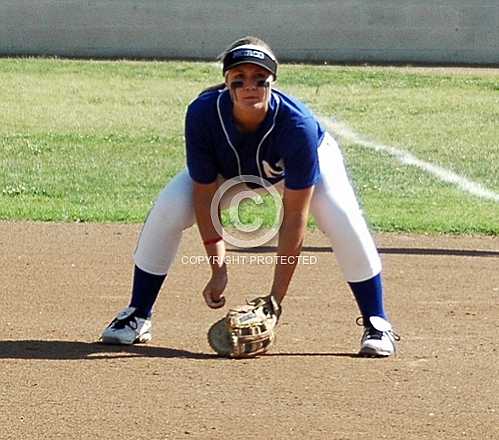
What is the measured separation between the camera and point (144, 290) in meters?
5.90

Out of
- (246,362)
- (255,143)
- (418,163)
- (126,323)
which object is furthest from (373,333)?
(418,163)

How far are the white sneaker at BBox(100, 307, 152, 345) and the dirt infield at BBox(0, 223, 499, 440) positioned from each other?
8 centimetres

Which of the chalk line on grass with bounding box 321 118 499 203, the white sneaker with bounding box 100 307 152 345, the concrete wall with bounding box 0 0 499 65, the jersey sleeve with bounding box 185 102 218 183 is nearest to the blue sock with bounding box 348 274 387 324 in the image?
Result: the jersey sleeve with bounding box 185 102 218 183

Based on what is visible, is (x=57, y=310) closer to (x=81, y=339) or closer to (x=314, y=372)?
(x=81, y=339)

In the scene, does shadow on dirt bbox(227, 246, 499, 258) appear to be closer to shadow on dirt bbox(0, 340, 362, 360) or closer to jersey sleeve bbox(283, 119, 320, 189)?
shadow on dirt bbox(0, 340, 362, 360)

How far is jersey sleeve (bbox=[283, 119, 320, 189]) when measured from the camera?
17.4ft

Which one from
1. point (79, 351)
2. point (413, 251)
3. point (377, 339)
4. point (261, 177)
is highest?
point (261, 177)

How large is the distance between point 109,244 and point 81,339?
110 inches

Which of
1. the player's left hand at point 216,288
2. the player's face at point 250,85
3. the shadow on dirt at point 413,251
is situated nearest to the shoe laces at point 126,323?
the player's left hand at point 216,288

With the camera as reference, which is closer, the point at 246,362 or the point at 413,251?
the point at 246,362

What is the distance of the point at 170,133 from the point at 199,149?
1078 centimetres

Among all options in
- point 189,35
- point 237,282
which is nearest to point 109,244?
point 237,282

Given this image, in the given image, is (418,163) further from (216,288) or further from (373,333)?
(216,288)

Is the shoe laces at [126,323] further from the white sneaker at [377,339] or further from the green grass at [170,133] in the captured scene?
the green grass at [170,133]
